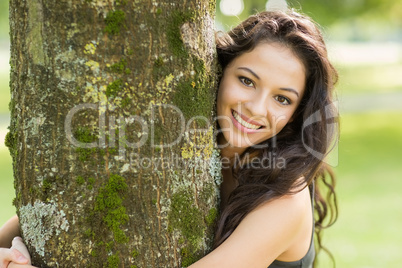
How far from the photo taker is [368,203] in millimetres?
7418

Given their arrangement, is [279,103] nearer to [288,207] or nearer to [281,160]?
[281,160]

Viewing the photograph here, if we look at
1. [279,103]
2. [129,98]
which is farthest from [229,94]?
[129,98]

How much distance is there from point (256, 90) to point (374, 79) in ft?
83.7

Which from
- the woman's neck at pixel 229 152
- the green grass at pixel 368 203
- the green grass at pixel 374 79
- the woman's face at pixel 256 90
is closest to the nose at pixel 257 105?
the woman's face at pixel 256 90

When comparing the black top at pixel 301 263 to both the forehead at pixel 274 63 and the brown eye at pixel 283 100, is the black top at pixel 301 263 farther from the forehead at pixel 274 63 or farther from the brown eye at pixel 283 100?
the forehead at pixel 274 63

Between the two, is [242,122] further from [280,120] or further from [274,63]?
[274,63]

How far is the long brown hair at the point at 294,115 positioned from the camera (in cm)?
254

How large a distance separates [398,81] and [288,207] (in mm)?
24761

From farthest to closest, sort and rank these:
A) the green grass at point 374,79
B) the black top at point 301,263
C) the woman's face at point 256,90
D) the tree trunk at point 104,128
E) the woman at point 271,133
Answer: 1. the green grass at point 374,79
2. the black top at point 301,263
3. the woman's face at point 256,90
4. the woman at point 271,133
5. the tree trunk at point 104,128

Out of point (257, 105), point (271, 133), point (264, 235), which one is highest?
point (257, 105)

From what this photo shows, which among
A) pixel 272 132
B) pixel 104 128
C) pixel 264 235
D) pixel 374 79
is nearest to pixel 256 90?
pixel 272 132

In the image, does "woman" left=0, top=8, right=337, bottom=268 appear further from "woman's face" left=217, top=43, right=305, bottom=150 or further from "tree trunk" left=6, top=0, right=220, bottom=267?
"tree trunk" left=6, top=0, right=220, bottom=267

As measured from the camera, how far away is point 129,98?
1897 millimetres

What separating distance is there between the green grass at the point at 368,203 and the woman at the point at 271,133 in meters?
3.20
